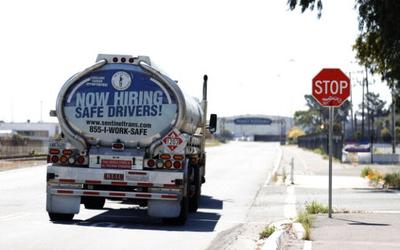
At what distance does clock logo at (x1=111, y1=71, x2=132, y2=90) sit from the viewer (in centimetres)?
1560

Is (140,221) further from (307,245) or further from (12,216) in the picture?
(307,245)

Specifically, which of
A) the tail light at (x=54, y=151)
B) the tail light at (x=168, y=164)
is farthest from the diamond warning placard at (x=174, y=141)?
the tail light at (x=54, y=151)

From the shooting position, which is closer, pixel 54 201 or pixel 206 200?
pixel 54 201

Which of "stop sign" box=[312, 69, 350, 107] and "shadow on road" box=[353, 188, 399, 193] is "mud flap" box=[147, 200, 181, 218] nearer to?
"stop sign" box=[312, 69, 350, 107]

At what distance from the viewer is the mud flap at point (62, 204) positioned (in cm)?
1524

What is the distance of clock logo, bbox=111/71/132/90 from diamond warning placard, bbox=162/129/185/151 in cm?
136

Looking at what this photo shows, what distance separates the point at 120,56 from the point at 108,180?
99.7 inches

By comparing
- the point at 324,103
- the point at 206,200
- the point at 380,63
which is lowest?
the point at 206,200

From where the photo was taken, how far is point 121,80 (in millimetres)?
15602

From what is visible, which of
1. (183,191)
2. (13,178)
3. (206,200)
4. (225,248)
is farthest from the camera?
(13,178)

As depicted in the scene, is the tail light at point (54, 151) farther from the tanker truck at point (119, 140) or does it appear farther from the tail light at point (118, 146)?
the tail light at point (118, 146)

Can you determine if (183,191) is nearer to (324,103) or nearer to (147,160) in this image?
(147,160)

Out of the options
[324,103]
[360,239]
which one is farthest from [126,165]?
[360,239]

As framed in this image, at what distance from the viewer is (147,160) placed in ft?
50.8
